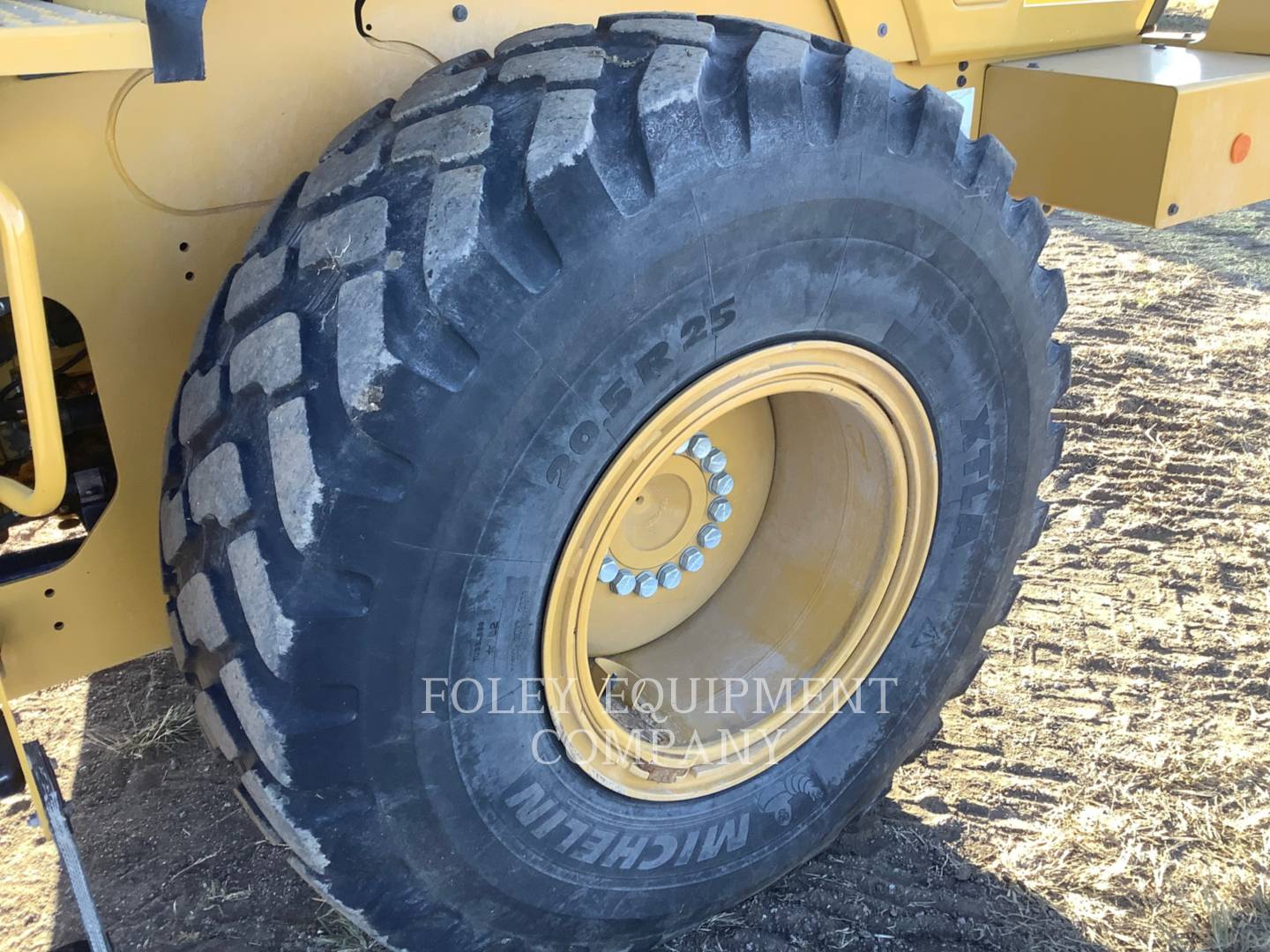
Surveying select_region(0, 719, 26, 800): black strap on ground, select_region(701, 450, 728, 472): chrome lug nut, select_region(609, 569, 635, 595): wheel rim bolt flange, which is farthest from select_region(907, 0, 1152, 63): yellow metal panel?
select_region(0, 719, 26, 800): black strap on ground

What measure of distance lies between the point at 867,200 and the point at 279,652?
1.03m

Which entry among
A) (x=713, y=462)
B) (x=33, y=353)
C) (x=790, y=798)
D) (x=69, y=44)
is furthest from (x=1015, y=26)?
(x=33, y=353)

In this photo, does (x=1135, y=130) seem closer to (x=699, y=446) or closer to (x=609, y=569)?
(x=699, y=446)

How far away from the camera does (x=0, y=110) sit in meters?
1.40

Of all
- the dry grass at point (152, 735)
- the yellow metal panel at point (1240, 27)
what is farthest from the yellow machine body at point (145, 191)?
the yellow metal panel at point (1240, 27)

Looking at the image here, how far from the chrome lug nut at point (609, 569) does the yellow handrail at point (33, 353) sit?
896mm

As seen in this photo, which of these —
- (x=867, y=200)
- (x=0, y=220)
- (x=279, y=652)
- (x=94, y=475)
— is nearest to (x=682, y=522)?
(x=867, y=200)

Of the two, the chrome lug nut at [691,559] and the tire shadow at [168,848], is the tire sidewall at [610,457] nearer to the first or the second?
the chrome lug nut at [691,559]

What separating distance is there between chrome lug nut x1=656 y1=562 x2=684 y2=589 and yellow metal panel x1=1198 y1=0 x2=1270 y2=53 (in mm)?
2165

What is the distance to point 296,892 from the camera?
228 cm

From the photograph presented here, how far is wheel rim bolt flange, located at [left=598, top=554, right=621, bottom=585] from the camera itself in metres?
1.92

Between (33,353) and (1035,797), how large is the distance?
2.16 metres

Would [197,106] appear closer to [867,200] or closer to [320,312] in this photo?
[320,312]

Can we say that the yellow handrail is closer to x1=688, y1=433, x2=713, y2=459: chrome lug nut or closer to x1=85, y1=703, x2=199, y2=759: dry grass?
x1=688, y1=433, x2=713, y2=459: chrome lug nut
